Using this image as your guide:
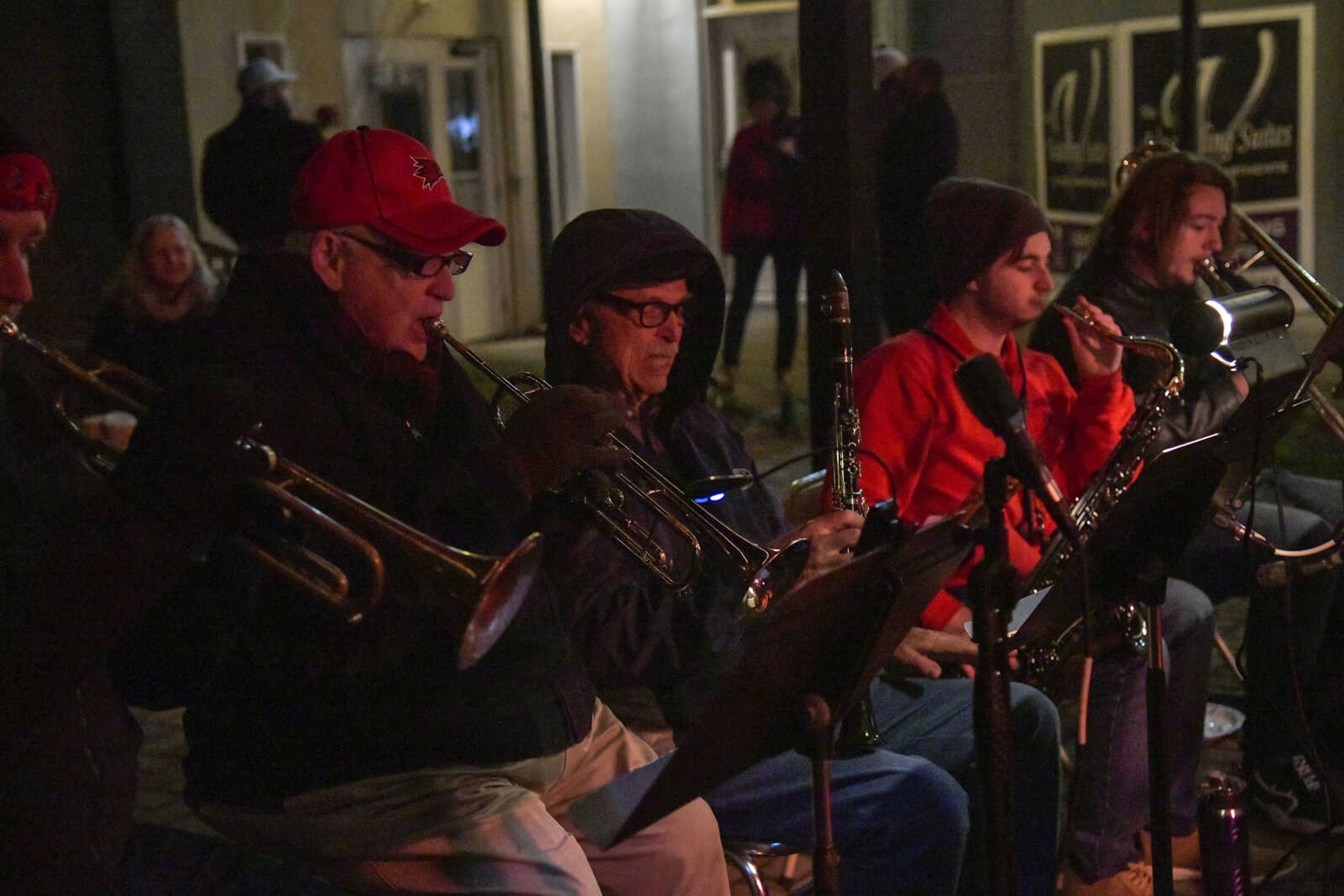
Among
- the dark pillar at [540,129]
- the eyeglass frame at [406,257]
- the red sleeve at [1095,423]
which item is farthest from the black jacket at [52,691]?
the dark pillar at [540,129]

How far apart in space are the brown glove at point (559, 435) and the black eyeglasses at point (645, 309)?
560mm

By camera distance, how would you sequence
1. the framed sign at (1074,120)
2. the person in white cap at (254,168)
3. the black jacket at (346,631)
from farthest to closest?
the framed sign at (1074,120)
the person in white cap at (254,168)
the black jacket at (346,631)

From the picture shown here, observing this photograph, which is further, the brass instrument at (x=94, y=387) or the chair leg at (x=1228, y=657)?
the chair leg at (x=1228, y=657)

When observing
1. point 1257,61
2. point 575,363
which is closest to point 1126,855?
point 575,363

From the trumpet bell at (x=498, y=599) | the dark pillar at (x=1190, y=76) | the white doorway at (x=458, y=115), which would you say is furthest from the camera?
the white doorway at (x=458, y=115)

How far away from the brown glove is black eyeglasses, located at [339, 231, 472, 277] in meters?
0.27

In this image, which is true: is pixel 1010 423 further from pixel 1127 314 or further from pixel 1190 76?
pixel 1190 76

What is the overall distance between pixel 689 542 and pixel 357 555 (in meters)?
0.84

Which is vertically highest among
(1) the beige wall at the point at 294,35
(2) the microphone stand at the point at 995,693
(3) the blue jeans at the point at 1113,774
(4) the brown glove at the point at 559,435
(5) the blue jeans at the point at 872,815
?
(1) the beige wall at the point at 294,35

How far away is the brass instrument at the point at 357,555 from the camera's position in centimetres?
196

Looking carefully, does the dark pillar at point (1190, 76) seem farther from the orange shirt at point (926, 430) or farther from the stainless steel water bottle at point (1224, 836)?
the stainless steel water bottle at point (1224, 836)

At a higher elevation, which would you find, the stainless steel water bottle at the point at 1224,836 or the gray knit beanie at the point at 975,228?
the gray knit beanie at the point at 975,228

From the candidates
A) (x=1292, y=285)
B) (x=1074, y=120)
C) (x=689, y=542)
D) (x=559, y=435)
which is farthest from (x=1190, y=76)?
(x=559, y=435)

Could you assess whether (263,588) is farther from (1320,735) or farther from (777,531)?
(1320,735)
